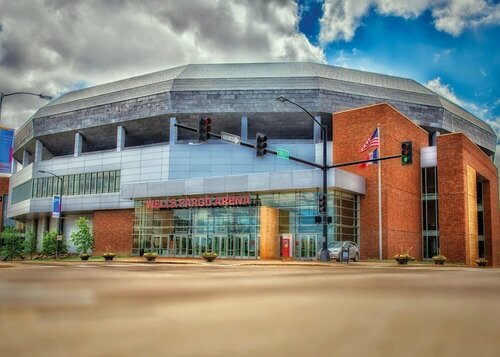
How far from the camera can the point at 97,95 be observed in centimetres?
7138

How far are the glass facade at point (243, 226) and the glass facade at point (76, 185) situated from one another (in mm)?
15035

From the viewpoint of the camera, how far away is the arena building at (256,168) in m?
45.6

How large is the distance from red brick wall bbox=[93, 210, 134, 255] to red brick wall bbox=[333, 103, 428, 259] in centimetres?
2895

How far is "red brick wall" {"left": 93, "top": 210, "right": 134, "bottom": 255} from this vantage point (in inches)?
2501

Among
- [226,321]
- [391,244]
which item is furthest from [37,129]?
[226,321]

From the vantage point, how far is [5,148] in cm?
2794

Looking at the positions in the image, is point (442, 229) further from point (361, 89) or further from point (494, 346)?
point (494, 346)

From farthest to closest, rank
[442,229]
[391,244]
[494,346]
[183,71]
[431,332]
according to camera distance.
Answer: [183,71] < [442,229] < [391,244] < [431,332] < [494,346]

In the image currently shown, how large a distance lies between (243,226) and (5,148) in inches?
921

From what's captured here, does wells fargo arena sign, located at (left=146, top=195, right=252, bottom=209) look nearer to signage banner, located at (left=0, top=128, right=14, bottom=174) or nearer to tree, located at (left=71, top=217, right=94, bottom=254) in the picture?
tree, located at (left=71, top=217, right=94, bottom=254)

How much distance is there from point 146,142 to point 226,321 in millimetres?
71429

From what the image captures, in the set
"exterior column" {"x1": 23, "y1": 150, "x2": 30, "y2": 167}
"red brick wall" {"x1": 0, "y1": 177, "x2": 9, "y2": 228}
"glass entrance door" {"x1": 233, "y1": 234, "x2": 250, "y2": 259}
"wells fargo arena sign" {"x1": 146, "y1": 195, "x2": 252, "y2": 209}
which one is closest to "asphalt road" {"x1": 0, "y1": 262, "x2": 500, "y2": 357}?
"glass entrance door" {"x1": 233, "y1": 234, "x2": 250, "y2": 259}

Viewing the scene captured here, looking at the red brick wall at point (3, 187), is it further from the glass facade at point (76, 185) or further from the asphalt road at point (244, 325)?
the asphalt road at point (244, 325)

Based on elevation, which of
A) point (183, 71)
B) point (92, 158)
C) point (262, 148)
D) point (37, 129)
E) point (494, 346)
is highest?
point (183, 71)
